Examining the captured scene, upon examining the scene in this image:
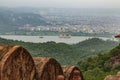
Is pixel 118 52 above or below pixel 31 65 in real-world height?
below

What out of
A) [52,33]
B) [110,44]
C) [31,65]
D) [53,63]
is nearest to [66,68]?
[53,63]

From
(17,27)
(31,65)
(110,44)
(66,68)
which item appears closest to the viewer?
(31,65)

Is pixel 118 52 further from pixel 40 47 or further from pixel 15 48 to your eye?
pixel 15 48

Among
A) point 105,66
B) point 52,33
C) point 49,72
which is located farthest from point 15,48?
point 52,33

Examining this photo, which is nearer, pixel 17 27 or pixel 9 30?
pixel 9 30

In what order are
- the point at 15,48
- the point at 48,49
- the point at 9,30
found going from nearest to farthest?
the point at 15,48
the point at 48,49
the point at 9,30

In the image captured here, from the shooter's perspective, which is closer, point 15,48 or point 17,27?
point 15,48

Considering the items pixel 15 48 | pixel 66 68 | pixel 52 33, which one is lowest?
pixel 52 33

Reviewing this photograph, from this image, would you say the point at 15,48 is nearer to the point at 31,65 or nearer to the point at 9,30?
the point at 31,65

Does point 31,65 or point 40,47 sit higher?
point 31,65

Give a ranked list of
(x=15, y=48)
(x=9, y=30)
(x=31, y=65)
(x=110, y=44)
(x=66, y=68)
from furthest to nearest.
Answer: (x=9, y=30) < (x=110, y=44) < (x=66, y=68) < (x=31, y=65) < (x=15, y=48)
